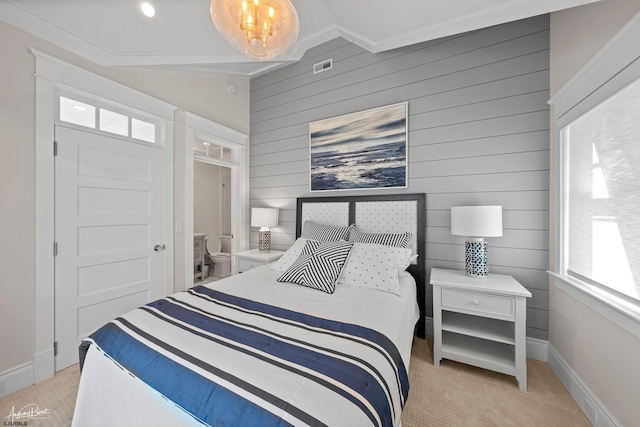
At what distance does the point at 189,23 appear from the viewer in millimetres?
2355

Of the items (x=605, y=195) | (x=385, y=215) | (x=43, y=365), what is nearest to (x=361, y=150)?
(x=385, y=215)

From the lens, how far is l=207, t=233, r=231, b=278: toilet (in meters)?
4.56

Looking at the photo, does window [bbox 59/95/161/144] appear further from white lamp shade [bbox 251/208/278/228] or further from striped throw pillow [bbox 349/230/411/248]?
striped throw pillow [bbox 349/230/411/248]

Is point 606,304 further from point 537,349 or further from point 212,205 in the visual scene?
point 212,205

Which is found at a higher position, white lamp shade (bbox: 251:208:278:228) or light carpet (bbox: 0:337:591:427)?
white lamp shade (bbox: 251:208:278:228)

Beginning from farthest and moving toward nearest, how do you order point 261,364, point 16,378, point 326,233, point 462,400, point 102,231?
point 326,233 → point 102,231 → point 16,378 → point 462,400 → point 261,364

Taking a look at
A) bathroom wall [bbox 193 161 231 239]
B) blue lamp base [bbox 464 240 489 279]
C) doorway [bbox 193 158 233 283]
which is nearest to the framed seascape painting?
blue lamp base [bbox 464 240 489 279]

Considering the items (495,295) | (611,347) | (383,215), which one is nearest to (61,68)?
(383,215)

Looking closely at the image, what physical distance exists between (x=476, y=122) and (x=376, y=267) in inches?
67.9

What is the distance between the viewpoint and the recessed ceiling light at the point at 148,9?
214 centimetres

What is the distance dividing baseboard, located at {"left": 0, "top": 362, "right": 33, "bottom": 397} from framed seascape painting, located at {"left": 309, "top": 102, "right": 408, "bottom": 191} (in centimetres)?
300

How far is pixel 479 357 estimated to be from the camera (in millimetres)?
1950

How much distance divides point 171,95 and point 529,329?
4439 millimetres

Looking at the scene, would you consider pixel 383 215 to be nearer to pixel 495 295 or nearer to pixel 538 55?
pixel 495 295
